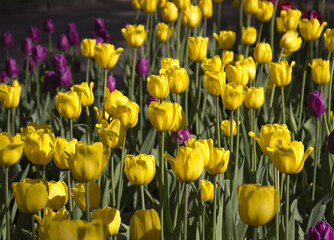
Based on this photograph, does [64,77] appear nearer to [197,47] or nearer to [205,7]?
[197,47]

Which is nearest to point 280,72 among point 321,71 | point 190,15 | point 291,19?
point 321,71

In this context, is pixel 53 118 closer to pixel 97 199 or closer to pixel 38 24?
pixel 97 199

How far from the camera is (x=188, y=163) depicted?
1331mm

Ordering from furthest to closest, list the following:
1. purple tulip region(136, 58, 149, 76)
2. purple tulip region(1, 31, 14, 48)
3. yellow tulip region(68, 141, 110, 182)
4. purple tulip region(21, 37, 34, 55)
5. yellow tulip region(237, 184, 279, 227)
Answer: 1. purple tulip region(1, 31, 14, 48)
2. purple tulip region(21, 37, 34, 55)
3. purple tulip region(136, 58, 149, 76)
4. yellow tulip region(68, 141, 110, 182)
5. yellow tulip region(237, 184, 279, 227)

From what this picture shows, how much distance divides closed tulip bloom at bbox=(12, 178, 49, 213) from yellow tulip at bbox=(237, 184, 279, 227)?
0.46m

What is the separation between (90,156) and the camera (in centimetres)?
124

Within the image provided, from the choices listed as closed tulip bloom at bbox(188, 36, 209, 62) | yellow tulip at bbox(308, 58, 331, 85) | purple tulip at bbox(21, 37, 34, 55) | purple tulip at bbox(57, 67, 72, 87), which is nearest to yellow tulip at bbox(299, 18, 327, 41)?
yellow tulip at bbox(308, 58, 331, 85)

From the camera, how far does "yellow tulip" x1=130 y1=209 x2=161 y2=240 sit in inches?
47.7

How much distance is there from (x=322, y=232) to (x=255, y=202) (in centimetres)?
27

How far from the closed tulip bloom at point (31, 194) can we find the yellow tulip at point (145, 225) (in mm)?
231

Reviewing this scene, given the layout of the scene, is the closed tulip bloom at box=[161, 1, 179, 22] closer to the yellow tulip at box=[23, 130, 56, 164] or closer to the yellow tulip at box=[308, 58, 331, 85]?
the yellow tulip at box=[308, 58, 331, 85]

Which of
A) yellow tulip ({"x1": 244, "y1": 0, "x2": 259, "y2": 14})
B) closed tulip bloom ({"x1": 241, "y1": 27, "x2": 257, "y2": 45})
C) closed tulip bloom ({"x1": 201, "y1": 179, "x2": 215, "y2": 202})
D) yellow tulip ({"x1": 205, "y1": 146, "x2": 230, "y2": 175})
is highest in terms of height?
yellow tulip ({"x1": 244, "y1": 0, "x2": 259, "y2": 14})

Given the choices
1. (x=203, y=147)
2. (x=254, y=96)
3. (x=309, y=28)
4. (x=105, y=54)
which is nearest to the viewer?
(x=203, y=147)

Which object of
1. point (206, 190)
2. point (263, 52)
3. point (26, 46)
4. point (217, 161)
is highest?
point (263, 52)
